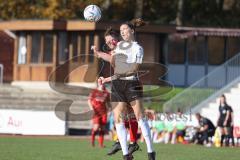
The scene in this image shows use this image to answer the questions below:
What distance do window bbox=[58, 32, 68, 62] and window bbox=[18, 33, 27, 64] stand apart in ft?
6.20

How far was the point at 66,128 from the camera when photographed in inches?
1144

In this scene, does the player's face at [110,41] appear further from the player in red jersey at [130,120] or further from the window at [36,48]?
the window at [36,48]

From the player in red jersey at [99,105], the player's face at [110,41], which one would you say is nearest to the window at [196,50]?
the player in red jersey at [99,105]

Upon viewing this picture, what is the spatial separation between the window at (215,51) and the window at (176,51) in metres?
1.60

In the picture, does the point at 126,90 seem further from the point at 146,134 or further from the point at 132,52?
the point at 146,134

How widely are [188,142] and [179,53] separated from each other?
20.6 metres

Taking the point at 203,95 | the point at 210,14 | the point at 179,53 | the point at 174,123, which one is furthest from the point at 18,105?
the point at 210,14

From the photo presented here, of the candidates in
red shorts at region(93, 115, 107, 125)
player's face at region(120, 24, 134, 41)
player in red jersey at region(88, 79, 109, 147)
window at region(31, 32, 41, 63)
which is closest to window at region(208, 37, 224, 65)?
window at region(31, 32, 41, 63)

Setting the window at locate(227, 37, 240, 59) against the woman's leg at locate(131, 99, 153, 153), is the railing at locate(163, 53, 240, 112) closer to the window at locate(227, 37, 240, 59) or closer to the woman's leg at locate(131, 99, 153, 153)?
the window at locate(227, 37, 240, 59)

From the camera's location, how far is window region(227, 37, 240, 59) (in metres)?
46.7

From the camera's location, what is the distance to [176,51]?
4716cm

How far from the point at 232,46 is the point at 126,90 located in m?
34.0

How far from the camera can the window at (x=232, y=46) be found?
46719 millimetres

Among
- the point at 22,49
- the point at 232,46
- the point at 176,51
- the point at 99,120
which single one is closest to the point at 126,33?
the point at 99,120
